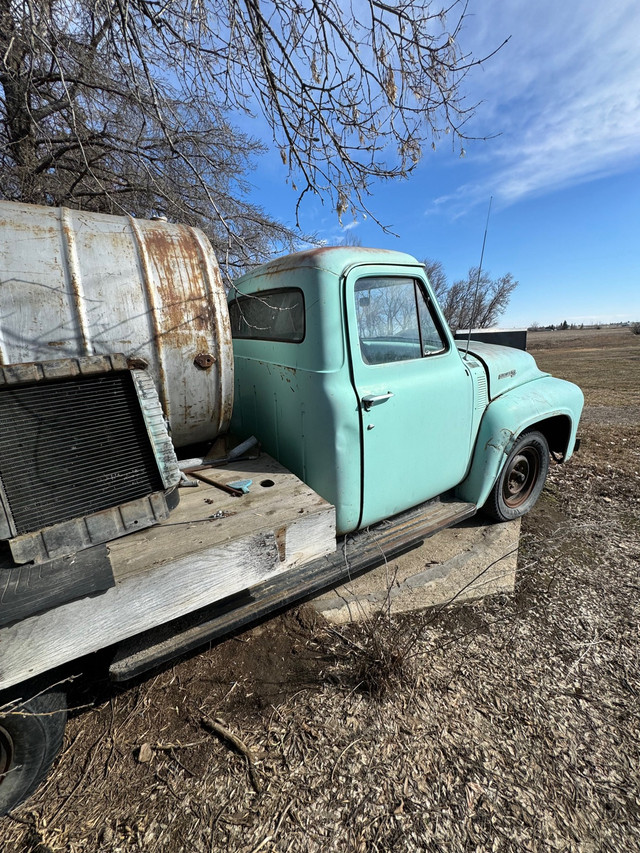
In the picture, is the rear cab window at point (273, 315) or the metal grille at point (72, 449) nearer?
the metal grille at point (72, 449)

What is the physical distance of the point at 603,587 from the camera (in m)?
2.82

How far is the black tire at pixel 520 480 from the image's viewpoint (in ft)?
11.4

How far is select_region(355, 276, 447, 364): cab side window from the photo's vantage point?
2457mm

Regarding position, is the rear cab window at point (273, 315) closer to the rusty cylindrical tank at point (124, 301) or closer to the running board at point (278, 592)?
the rusty cylindrical tank at point (124, 301)

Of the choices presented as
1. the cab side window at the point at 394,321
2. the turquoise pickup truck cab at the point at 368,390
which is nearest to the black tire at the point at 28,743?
the turquoise pickup truck cab at the point at 368,390

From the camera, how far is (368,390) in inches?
92.0

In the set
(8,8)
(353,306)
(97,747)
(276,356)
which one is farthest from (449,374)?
(8,8)

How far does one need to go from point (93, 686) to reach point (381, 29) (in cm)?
476

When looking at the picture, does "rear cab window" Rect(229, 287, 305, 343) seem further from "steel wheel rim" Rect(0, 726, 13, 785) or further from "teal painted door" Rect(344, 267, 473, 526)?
"steel wheel rim" Rect(0, 726, 13, 785)

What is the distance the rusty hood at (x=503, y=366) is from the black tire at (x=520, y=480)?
49 cm

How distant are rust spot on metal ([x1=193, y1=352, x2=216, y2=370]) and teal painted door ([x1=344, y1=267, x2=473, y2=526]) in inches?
32.1

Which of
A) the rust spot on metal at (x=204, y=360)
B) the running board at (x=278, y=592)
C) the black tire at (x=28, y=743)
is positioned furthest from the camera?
the rust spot on metal at (x=204, y=360)

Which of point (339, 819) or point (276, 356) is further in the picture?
point (276, 356)

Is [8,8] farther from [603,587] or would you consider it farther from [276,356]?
[603,587]
